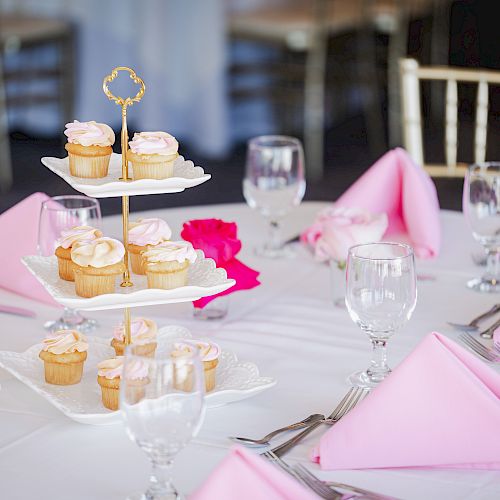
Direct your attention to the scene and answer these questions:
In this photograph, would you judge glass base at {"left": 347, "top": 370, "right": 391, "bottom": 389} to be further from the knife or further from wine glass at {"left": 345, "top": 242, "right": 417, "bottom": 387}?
the knife

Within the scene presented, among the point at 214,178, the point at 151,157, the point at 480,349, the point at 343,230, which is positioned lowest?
the point at 214,178

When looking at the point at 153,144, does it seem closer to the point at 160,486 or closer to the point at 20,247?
the point at 160,486

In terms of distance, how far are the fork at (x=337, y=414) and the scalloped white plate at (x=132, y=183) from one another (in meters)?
0.32

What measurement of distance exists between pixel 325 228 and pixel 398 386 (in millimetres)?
711

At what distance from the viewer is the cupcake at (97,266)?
1282mm

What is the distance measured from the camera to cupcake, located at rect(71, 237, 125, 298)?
4.21 feet

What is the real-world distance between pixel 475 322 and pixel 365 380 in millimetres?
319

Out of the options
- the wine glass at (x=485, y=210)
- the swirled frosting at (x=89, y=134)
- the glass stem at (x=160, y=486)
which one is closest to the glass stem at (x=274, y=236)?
the wine glass at (x=485, y=210)

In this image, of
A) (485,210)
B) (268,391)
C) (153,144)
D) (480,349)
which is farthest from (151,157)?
(485,210)

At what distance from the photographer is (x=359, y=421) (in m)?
1.21

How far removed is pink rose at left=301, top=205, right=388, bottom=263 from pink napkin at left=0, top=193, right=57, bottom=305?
0.48m

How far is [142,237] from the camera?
1.37m

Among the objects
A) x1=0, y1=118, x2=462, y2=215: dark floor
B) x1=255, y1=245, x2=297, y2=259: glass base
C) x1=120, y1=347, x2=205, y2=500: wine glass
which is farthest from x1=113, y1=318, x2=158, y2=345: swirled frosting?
x1=0, y1=118, x2=462, y2=215: dark floor

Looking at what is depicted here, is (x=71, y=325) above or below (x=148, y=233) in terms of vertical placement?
below
